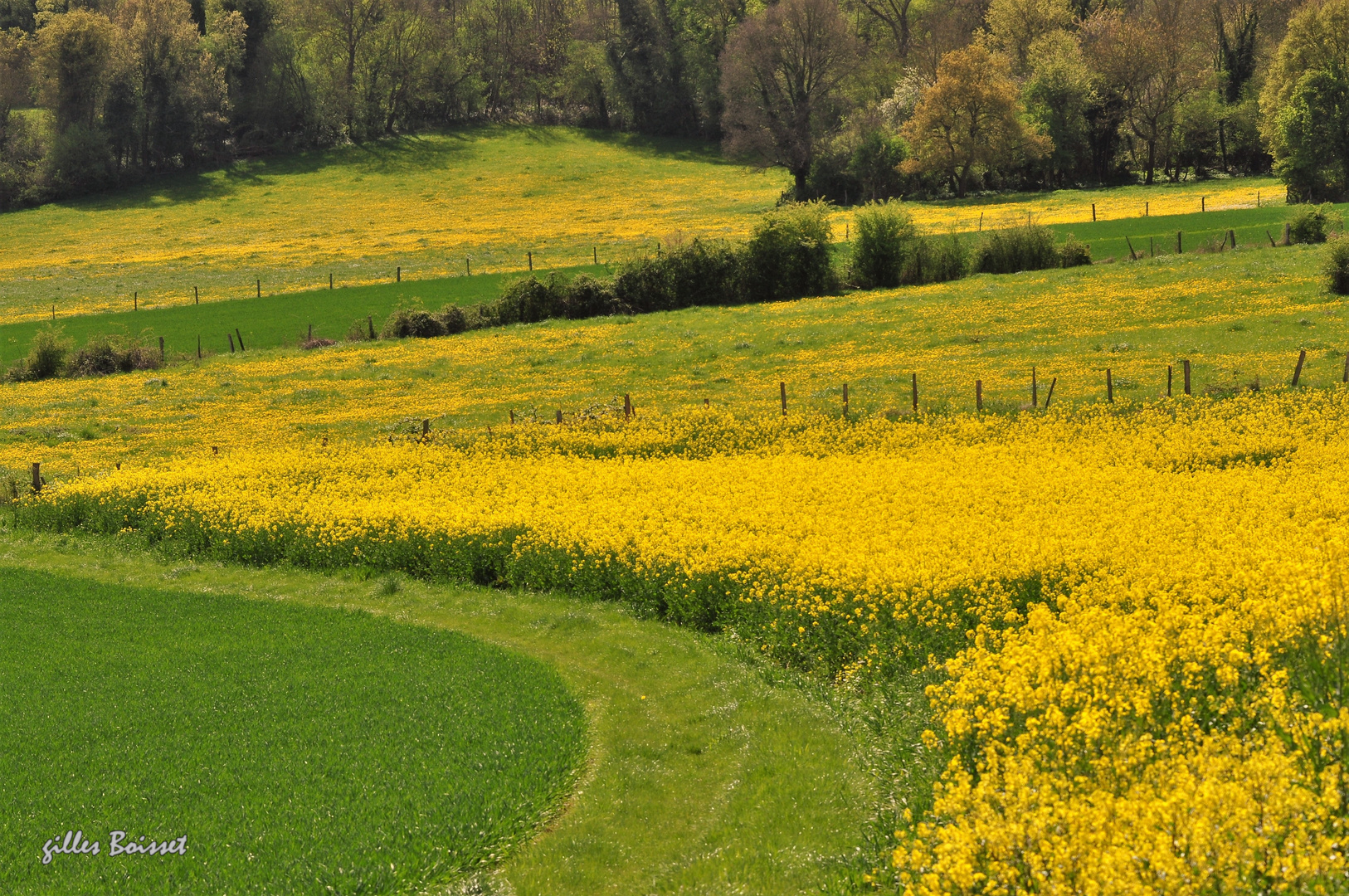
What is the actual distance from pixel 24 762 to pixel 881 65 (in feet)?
389

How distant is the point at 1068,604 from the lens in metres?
15.0

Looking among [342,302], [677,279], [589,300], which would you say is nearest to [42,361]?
[342,302]

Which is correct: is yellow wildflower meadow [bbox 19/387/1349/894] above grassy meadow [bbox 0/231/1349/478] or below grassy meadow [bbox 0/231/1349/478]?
below

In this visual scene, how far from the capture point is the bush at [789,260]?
60781 millimetres

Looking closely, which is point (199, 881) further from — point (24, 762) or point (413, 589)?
point (413, 589)

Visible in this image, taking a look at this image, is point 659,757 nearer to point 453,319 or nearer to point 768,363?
point 768,363

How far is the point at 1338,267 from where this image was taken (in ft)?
148

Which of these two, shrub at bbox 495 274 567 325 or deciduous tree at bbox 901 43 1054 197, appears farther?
deciduous tree at bbox 901 43 1054 197

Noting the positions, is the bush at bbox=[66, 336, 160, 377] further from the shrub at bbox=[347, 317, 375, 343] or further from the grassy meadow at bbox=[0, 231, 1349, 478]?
the shrub at bbox=[347, 317, 375, 343]

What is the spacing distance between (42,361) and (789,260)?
38910 mm

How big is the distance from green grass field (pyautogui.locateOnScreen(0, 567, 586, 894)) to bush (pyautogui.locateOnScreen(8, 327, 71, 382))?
37.8 m

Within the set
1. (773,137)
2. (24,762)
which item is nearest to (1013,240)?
(773,137)

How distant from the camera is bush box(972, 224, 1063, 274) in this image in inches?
2367
